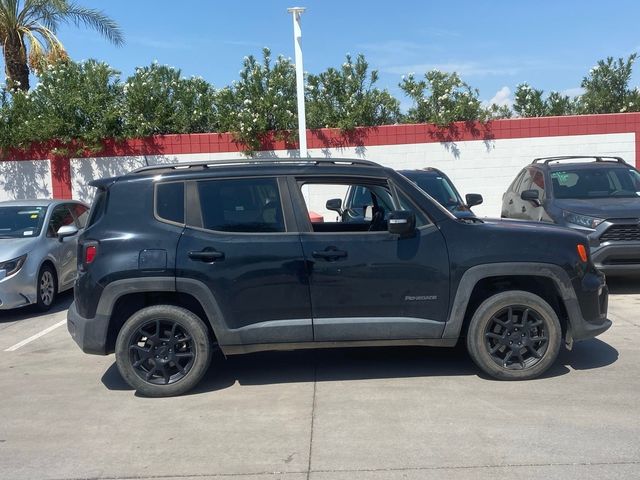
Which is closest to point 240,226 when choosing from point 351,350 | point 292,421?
point 292,421

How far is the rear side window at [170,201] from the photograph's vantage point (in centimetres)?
588

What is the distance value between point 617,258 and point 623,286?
142 centimetres

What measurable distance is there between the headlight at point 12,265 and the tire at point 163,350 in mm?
4163

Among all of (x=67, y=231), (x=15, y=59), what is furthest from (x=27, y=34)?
(x=67, y=231)

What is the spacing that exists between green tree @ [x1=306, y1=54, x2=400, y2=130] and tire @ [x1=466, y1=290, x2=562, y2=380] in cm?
1131

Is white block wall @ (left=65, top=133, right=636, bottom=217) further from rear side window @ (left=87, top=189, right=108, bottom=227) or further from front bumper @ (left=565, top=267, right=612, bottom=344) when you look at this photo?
front bumper @ (left=565, top=267, right=612, bottom=344)

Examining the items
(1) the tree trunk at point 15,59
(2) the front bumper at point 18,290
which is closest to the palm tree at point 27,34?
(1) the tree trunk at point 15,59

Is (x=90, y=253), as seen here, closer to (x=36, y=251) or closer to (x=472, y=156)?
(x=36, y=251)

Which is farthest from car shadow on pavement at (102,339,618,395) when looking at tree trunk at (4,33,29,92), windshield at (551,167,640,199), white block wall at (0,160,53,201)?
tree trunk at (4,33,29,92)

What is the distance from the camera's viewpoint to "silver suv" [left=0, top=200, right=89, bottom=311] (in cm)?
921

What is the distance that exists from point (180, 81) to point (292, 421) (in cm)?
1337

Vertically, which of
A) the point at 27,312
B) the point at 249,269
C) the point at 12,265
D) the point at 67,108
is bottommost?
the point at 27,312

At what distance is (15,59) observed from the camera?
18453 mm

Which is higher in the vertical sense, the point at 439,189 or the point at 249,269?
the point at 439,189
